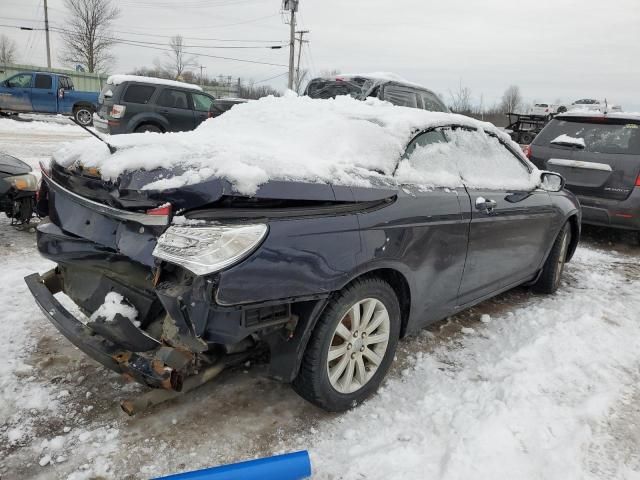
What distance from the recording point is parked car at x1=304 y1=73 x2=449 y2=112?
31.4 ft

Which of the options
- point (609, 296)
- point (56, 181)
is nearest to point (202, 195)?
point (56, 181)

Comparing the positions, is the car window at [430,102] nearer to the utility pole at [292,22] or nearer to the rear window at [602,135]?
the rear window at [602,135]

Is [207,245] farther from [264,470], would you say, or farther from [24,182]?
[24,182]

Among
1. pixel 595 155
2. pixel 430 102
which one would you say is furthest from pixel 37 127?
pixel 595 155

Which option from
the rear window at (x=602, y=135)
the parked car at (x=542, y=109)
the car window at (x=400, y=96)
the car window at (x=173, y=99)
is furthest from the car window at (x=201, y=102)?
the parked car at (x=542, y=109)

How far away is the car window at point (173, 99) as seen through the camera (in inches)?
496

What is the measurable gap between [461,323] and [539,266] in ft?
3.32

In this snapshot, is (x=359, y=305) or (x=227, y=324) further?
(x=359, y=305)

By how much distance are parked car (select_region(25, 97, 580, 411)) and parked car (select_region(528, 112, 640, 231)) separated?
3.54m

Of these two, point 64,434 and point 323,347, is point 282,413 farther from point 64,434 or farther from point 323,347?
point 64,434

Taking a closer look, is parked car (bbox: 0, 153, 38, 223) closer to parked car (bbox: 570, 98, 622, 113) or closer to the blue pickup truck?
parked car (bbox: 570, 98, 622, 113)

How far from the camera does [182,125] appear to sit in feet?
42.5

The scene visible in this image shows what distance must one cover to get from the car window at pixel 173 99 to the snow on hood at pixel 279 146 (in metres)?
9.62

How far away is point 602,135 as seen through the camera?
6.39m
